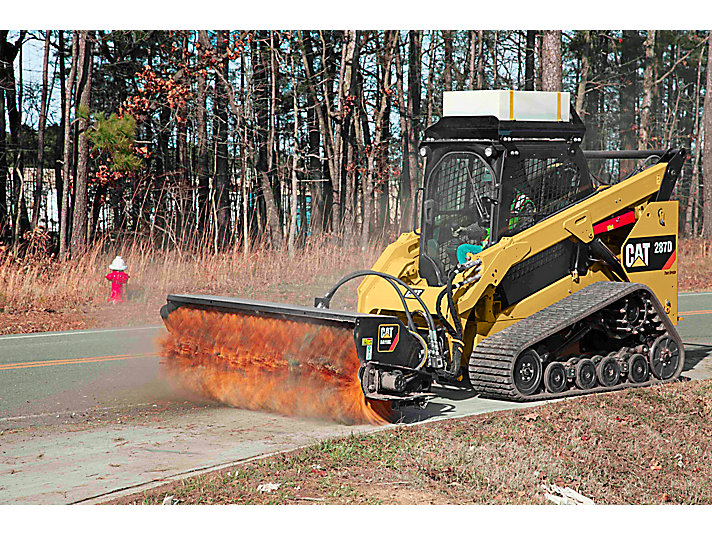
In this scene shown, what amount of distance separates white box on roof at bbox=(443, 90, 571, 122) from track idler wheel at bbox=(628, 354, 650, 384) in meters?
2.67

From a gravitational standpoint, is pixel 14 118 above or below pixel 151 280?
above

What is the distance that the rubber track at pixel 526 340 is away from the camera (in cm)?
749

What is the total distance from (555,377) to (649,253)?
2.30 m

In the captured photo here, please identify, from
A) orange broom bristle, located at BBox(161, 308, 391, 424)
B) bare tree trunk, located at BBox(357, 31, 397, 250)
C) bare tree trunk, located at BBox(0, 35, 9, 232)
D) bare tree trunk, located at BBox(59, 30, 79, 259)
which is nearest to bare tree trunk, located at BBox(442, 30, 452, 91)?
bare tree trunk, located at BBox(357, 31, 397, 250)

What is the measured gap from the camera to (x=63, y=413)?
7586 mm


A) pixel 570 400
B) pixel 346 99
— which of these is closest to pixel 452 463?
pixel 570 400

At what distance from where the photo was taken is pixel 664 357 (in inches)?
352

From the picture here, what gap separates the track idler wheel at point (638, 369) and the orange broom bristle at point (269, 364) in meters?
3.08

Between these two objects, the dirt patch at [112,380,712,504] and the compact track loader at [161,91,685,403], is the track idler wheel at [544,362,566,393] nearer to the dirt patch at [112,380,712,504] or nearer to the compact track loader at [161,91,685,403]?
the compact track loader at [161,91,685,403]

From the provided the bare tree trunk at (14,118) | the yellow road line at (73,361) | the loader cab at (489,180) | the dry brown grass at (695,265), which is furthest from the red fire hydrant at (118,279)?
the dry brown grass at (695,265)

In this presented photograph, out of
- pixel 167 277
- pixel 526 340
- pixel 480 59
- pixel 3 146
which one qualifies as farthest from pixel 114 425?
pixel 480 59

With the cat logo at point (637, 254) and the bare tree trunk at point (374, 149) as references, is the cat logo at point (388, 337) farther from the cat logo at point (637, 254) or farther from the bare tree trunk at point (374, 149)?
the bare tree trunk at point (374, 149)

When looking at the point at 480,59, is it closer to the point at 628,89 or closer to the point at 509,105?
the point at 628,89

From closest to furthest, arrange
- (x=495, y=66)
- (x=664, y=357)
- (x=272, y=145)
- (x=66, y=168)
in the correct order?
1. (x=664, y=357)
2. (x=66, y=168)
3. (x=272, y=145)
4. (x=495, y=66)
